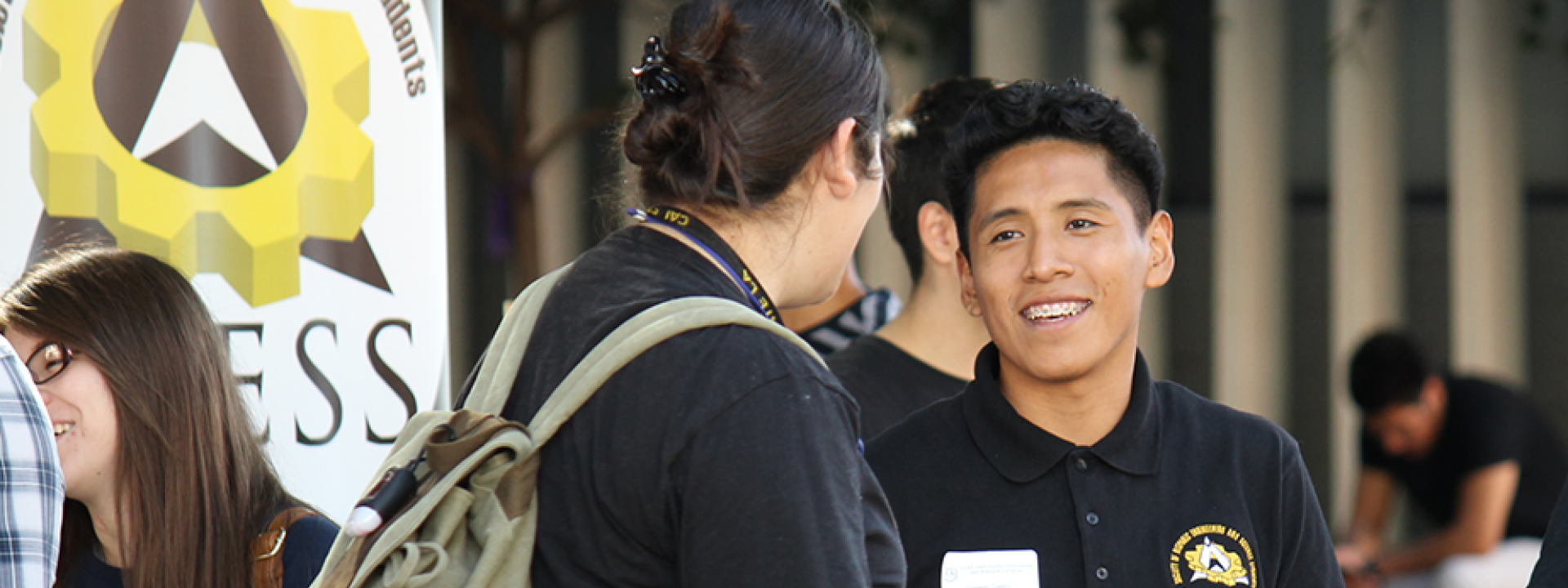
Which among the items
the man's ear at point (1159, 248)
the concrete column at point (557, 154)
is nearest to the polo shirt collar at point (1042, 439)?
the man's ear at point (1159, 248)

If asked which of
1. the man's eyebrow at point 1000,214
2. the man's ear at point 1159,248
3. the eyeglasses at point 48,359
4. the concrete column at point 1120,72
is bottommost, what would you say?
the eyeglasses at point 48,359

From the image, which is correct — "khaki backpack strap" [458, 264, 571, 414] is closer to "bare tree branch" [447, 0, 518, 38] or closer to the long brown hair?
the long brown hair

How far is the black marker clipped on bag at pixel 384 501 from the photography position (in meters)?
1.13

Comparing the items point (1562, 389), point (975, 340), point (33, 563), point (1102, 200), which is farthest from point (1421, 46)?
point (33, 563)

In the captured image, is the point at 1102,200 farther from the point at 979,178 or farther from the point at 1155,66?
the point at 1155,66

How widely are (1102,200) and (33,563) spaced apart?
1128mm

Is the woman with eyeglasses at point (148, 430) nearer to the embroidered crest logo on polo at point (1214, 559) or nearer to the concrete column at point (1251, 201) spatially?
the embroidered crest logo on polo at point (1214, 559)

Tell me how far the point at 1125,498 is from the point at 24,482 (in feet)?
3.46

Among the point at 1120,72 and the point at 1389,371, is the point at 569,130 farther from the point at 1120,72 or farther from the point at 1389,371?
the point at 1389,371

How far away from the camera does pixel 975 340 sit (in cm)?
211

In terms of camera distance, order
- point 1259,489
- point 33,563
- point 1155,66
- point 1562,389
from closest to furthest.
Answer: point 33,563
point 1259,489
point 1562,389
point 1155,66

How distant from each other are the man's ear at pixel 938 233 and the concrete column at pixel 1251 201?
3.01 metres

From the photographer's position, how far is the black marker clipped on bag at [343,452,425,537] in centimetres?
113

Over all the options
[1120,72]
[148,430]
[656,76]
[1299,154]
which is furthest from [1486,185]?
[148,430]
